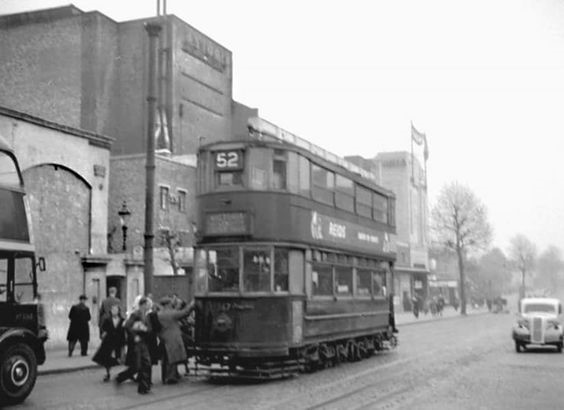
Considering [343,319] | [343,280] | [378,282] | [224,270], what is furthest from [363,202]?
[224,270]

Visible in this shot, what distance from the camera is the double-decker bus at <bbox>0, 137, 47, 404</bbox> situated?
38.0 ft

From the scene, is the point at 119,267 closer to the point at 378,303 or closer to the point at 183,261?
the point at 183,261

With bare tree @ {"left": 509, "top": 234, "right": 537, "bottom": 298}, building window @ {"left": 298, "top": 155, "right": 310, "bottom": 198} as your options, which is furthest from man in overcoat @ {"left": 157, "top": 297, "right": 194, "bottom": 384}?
bare tree @ {"left": 509, "top": 234, "right": 537, "bottom": 298}

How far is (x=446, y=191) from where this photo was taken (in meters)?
64.2

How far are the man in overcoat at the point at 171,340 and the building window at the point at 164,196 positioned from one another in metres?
23.0

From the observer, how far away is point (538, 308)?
2298 centimetres

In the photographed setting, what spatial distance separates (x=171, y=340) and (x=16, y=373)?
3.12 metres

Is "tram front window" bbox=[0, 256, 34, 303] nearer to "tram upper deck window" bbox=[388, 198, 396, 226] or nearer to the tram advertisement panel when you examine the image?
the tram advertisement panel

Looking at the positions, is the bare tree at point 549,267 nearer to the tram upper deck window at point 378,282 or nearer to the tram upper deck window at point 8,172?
the tram upper deck window at point 378,282

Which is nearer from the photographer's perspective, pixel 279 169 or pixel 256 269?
pixel 256 269

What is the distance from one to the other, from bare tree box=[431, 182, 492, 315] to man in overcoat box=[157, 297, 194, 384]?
167ft

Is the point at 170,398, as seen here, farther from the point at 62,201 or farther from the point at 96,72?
the point at 96,72

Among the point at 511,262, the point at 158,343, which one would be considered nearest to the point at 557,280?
the point at 511,262

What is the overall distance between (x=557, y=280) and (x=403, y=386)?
4332 inches
